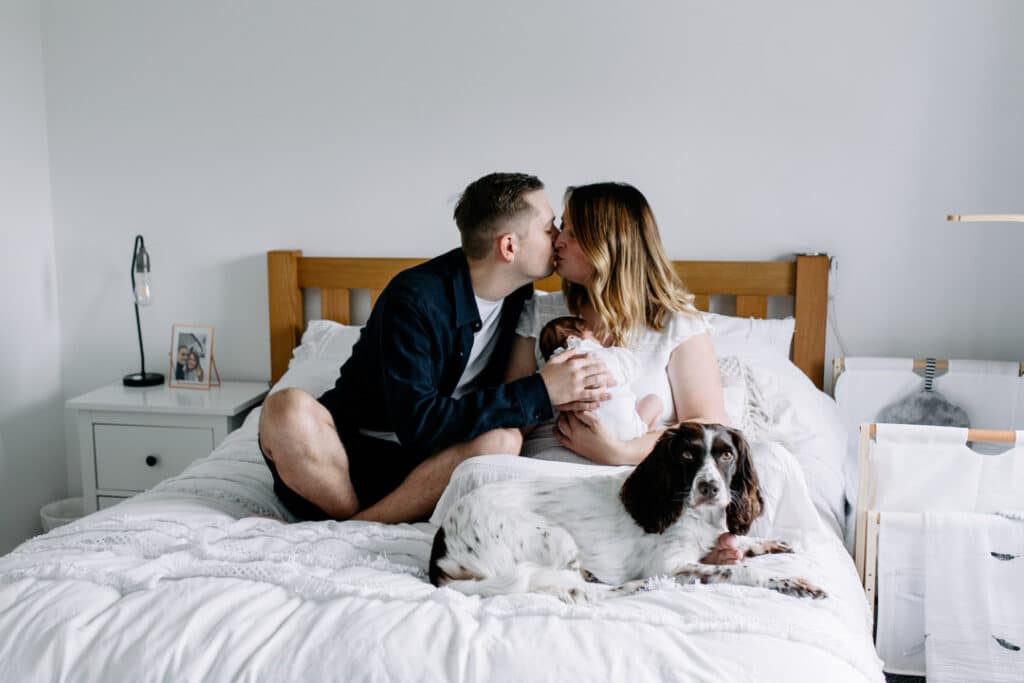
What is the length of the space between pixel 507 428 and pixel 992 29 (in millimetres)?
1740

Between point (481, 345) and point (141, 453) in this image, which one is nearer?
point (481, 345)

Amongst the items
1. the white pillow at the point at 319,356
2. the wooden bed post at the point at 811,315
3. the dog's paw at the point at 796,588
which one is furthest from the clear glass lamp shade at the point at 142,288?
the dog's paw at the point at 796,588

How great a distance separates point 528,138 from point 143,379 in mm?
1413

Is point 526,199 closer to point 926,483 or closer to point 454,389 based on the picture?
point 454,389

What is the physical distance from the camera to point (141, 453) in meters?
2.49

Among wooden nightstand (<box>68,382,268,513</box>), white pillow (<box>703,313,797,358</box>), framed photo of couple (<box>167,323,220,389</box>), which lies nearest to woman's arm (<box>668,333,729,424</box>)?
white pillow (<box>703,313,797,358</box>)

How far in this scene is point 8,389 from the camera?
2.63 m

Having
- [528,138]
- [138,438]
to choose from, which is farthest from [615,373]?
[138,438]

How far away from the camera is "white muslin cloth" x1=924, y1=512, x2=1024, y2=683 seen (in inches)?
55.7

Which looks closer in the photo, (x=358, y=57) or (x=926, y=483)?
(x=926, y=483)

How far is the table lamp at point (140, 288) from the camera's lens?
2.64m

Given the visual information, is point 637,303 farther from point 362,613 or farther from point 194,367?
point 194,367

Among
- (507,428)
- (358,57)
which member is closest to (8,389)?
(358,57)

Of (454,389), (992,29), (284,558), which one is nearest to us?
(284,558)
